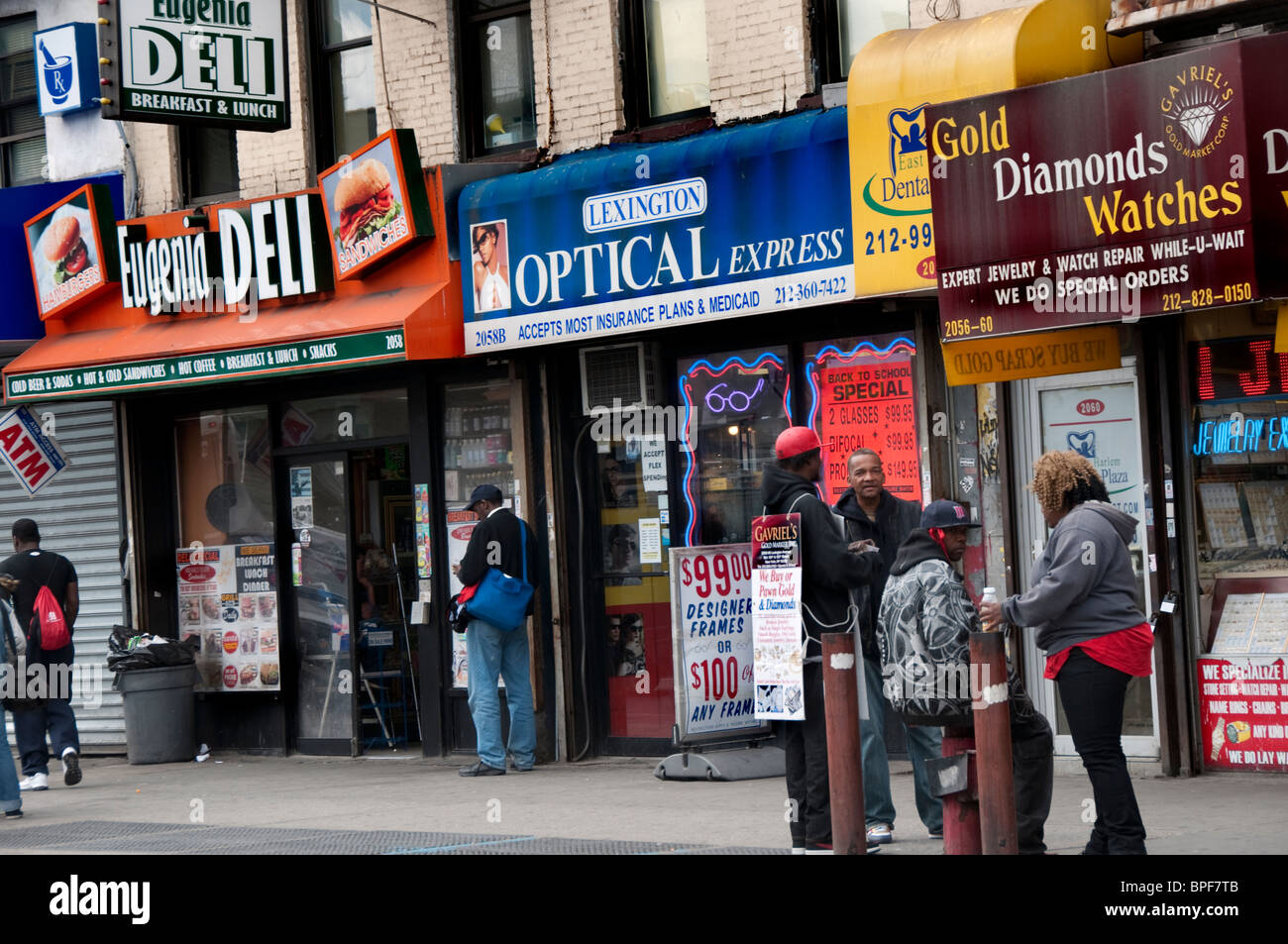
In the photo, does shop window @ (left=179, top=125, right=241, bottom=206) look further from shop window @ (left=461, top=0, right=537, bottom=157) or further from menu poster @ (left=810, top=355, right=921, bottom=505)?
menu poster @ (left=810, top=355, right=921, bottom=505)

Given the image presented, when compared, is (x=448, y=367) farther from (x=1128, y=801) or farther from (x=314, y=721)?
(x=1128, y=801)

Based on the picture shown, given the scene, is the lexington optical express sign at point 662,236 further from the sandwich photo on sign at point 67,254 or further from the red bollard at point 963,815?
the red bollard at point 963,815

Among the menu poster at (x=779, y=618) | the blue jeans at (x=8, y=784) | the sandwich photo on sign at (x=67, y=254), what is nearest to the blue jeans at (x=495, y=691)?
the blue jeans at (x=8, y=784)

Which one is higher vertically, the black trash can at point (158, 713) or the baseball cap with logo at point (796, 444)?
the baseball cap with logo at point (796, 444)

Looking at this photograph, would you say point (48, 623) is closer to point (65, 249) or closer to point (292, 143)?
point (65, 249)

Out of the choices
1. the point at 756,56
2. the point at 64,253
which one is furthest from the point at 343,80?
the point at 756,56

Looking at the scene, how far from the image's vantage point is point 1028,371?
440 inches

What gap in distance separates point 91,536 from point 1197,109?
36.0 feet

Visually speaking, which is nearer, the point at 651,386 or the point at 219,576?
the point at 651,386

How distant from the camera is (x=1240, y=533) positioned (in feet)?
35.9

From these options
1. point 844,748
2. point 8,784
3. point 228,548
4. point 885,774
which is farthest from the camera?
point 228,548

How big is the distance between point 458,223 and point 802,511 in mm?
5821

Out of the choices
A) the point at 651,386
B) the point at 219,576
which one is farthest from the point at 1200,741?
the point at 219,576

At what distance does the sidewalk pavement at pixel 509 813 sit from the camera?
9.20m
